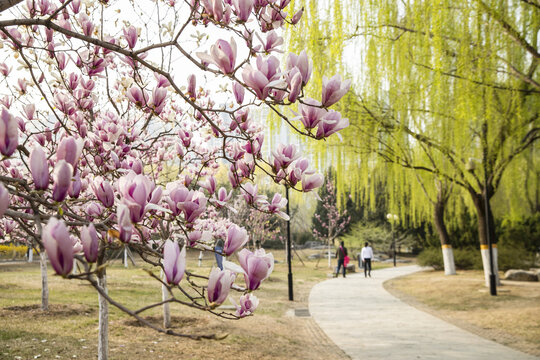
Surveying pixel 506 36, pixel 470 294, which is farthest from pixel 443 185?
pixel 506 36

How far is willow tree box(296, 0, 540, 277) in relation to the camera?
7055 mm

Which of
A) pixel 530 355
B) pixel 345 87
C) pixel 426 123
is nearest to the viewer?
pixel 345 87

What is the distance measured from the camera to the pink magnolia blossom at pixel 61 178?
114cm

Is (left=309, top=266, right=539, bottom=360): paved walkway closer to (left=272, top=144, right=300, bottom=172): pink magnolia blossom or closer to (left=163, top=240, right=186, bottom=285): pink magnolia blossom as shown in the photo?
(left=272, top=144, right=300, bottom=172): pink magnolia blossom

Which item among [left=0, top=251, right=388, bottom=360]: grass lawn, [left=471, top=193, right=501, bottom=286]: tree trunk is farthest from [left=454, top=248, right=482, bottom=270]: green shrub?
[left=0, top=251, right=388, bottom=360]: grass lawn

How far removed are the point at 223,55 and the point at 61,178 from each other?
2.28 ft

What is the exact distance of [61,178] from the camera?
114 cm

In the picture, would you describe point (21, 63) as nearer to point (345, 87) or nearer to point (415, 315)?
point (345, 87)

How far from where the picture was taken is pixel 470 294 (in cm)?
1131

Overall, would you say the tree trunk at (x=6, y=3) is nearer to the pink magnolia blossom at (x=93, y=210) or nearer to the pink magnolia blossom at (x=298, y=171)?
the pink magnolia blossom at (x=93, y=210)

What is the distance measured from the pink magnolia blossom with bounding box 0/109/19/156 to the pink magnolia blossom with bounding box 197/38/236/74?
0.63m

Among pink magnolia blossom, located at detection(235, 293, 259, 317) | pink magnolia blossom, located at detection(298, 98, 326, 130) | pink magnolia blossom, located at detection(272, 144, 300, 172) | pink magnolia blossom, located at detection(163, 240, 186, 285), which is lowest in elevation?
pink magnolia blossom, located at detection(235, 293, 259, 317)

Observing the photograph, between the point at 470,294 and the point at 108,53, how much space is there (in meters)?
11.2

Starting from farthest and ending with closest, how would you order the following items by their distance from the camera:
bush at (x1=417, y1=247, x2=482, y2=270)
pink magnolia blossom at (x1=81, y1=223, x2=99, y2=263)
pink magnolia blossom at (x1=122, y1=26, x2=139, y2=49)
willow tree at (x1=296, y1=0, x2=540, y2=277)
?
1. bush at (x1=417, y1=247, x2=482, y2=270)
2. willow tree at (x1=296, y1=0, x2=540, y2=277)
3. pink magnolia blossom at (x1=122, y1=26, x2=139, y2=49)
4. pink magnolia blossom at (x1=81, y1=223, x2=99, y2=263)
